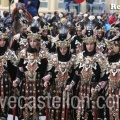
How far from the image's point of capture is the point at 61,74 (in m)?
7.22

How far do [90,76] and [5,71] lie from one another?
138cm

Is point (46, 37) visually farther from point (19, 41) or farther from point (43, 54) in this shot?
point (43, 54)

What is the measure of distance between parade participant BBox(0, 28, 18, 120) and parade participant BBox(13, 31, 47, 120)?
8.9 inches

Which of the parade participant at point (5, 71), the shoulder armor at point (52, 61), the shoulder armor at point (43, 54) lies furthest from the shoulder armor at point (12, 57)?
the shoulder armor at point (52, 61)

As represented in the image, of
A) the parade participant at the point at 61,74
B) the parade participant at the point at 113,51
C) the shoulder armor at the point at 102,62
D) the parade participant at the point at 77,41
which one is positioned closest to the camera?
the parade participant at the point at 113,51

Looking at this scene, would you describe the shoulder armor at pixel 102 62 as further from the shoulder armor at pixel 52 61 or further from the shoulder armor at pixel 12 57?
the shoulder armor at pixel 12 57

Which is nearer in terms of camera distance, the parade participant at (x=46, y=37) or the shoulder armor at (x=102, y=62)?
the shoulder armor at (x=102, y=62)

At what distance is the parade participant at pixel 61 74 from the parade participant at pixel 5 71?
2.28ft

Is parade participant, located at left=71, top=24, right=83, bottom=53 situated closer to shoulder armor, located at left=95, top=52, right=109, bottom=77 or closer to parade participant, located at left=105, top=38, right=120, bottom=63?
shoulder armor, located at left=95, top=52, right=109, bottom=77

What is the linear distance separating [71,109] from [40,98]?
1.69 ft

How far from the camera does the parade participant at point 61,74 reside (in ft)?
23.5

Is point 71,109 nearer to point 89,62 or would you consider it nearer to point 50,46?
point 89,62

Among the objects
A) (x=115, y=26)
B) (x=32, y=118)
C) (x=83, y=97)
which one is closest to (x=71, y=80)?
(x=83, y=97)

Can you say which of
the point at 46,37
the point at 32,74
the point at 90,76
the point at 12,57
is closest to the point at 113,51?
the point at 90,76
